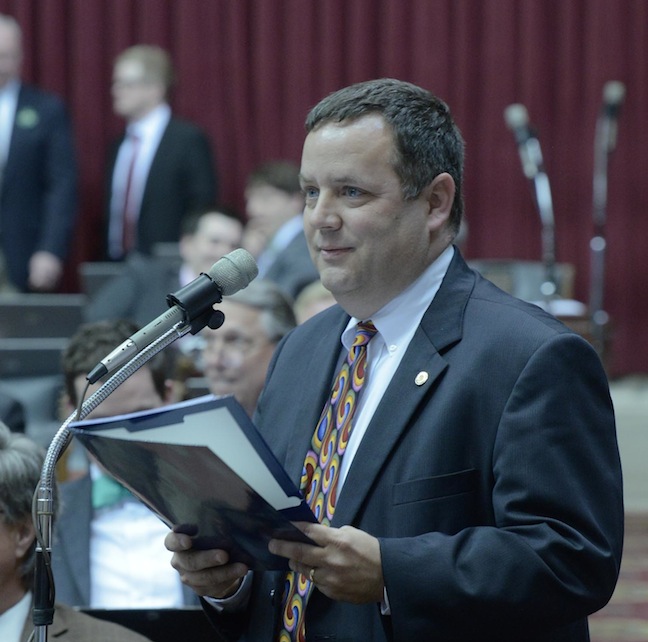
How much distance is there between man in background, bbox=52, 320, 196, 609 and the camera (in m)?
3.24

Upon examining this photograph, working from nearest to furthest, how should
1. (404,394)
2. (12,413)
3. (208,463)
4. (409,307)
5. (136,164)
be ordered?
(208,463)
(404,394)
(409,307)
(12,413)
(136,164)

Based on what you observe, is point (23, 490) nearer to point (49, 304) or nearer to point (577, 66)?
point (49, 304)

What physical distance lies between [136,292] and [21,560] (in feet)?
13.3

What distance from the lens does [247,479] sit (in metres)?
1.67

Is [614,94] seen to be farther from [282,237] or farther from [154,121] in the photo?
[154,121]

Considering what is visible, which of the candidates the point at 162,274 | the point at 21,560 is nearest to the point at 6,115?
the point at 162,274

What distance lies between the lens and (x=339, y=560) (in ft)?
5.71

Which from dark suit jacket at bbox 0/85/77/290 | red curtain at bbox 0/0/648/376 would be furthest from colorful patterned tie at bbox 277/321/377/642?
red curtain at bbox 0/0/648/376

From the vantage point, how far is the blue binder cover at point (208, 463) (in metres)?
1.65

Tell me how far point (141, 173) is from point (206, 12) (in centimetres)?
144

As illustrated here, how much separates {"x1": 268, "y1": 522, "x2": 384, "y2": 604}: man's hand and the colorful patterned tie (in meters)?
0.19

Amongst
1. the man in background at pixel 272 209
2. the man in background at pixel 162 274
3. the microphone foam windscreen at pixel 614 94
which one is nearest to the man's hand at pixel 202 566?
the man in background at pixel 162 274

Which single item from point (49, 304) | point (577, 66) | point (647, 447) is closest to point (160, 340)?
point (49, 304)

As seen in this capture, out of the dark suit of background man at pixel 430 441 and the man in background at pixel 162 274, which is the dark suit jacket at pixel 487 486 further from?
the man in background at pixel 162 274
